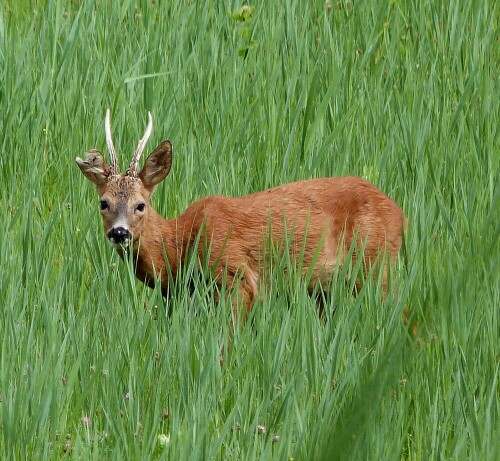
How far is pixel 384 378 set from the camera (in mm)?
1686

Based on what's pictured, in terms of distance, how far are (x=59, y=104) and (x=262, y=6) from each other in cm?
169

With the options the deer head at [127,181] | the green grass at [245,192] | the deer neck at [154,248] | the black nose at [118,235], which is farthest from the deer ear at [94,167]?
the black nose at [118,235]

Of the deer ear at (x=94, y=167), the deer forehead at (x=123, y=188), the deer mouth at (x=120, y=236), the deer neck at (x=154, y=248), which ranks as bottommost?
the deer neck at (x=154, y=248)

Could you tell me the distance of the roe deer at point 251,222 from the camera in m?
5.39

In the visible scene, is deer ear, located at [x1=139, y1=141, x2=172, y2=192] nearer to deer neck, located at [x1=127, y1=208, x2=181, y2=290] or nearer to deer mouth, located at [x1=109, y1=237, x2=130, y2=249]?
deer neck, located at [x1=127, y1=208, x2=181, y2=290]

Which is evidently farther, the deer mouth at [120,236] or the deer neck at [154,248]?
the deer neck at [154,248]

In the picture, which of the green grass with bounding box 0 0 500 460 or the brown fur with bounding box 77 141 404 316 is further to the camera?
the brown fur with bounding box 77 141 404 316

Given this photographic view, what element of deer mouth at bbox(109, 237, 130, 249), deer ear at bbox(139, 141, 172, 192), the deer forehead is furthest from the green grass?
deer ear at bbox(139, 141, 172, 192)

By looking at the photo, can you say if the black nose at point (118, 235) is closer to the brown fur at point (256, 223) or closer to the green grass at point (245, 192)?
the green grass at point (245, 192)

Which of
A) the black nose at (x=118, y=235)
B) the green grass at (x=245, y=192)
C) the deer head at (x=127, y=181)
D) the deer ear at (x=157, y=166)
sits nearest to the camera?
the green grass at (x=245, y=192)

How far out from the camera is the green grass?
3.45 metres

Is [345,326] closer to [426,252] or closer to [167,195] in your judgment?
[426,252]

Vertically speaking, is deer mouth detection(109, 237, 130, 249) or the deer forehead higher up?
the deer forehead

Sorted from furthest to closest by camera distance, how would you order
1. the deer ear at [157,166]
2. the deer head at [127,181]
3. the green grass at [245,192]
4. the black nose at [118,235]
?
the deer ear at [157,166] < the deer head at [127,181] < the black nose at [118,235] < the green grass at [245,192]
